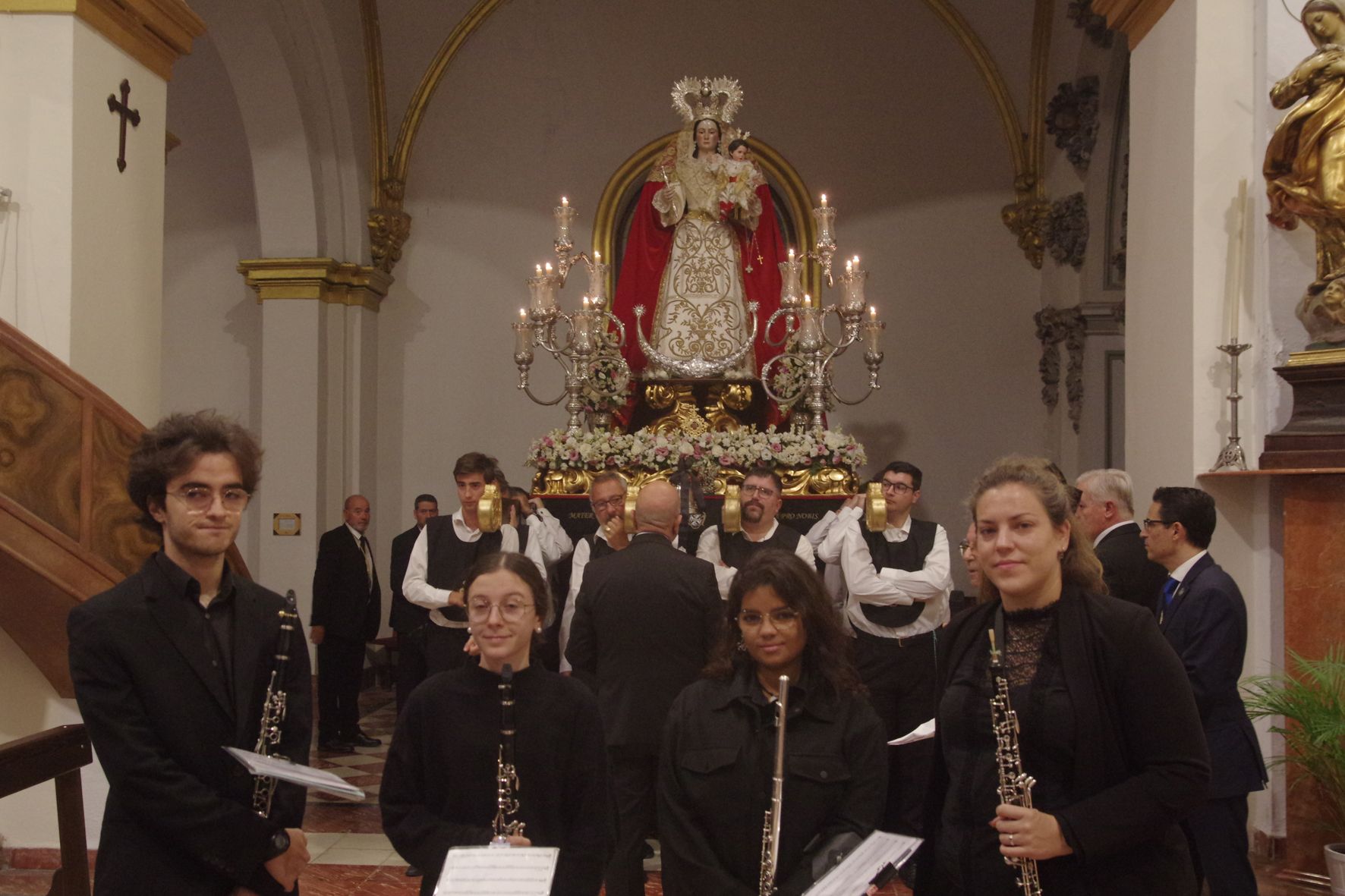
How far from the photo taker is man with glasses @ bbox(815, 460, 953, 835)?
5656 millimetres

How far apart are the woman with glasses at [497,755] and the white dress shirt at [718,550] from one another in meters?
2.77

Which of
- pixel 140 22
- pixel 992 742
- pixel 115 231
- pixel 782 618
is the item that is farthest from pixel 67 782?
pixel 140 22

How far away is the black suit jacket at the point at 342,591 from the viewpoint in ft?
27.4

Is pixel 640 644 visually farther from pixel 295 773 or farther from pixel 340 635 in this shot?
pixel 340 635

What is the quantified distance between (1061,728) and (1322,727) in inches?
105

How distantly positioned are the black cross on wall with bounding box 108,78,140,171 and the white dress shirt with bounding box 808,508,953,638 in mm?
4152

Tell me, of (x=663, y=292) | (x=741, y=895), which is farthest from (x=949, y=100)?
(x=741, y=895)

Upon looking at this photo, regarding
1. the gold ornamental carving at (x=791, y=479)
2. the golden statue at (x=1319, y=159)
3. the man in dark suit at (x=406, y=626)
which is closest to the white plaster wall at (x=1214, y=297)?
the golden statue at (x=1319, y=159)

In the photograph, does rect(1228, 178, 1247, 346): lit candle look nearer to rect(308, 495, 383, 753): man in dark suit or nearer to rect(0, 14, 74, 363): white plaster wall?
rect(0, 14, 74, 363): white plaster wall

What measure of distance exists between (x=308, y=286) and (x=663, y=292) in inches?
148

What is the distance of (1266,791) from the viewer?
5391mm

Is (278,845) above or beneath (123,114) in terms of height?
beneath

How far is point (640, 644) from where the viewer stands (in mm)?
4625

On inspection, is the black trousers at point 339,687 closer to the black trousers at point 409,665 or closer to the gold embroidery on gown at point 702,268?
the black trousers at point 409,665
